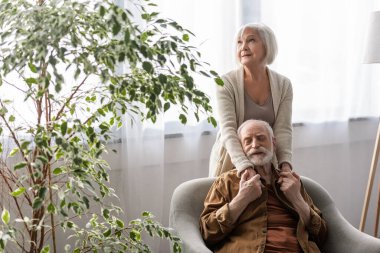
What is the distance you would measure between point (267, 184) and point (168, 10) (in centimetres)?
115

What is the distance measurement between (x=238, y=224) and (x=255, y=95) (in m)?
0.63

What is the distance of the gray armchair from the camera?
237cm

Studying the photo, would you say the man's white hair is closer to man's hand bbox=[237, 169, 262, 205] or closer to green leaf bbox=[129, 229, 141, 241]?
man's hand bbox=[237, 169, 262, 205]

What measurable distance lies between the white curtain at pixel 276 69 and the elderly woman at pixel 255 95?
500 millimetres

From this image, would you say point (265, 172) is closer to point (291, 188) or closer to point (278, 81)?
point (291, 188)

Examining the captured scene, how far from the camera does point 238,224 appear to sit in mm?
2473

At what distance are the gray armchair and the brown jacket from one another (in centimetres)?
5

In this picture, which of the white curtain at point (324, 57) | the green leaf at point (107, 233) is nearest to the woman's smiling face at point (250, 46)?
the white curtain at point (324, 57)

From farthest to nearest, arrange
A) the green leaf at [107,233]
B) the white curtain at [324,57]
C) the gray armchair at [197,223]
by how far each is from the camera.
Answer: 1. the white curtain at [324,57]
2. the gray armchair at [197,223]
3. the green leaf at [107,233]

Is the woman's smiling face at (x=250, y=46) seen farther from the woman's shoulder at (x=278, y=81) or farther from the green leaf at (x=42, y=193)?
the green leaf at (x=42, y=193)

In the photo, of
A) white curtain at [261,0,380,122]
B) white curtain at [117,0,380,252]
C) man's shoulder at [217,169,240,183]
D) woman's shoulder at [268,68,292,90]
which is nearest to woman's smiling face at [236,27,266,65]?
woman's shoulder at [268,68,292,90]

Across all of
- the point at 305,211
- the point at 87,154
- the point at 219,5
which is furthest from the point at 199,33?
the point at 87,154

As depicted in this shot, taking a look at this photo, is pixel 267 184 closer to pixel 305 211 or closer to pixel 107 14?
pixel 305 211

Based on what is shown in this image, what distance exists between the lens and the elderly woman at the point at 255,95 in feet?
8.93
